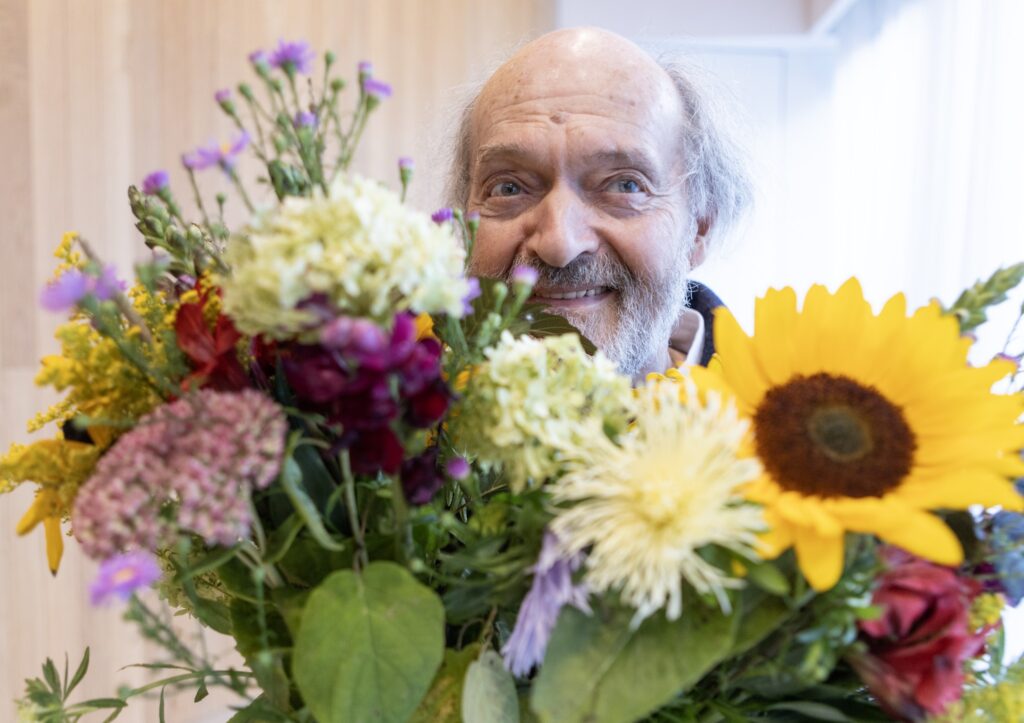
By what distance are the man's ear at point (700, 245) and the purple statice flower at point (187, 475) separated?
965 mm

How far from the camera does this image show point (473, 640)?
1.64ft

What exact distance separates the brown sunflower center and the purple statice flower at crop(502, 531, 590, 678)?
100 millimetres

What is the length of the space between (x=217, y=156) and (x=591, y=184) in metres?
0.66

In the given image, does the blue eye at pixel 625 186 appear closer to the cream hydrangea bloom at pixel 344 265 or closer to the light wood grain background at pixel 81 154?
the light wood grain background at pixel 81 154

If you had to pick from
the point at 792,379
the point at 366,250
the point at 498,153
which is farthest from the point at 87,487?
the point at 498,153

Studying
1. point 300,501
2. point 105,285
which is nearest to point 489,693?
point 300,501

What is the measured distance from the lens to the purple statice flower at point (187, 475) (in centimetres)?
35

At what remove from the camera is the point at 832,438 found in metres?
0.41

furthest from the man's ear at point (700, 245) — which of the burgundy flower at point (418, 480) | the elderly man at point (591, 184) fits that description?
the burgundy flower at point (418, 480)

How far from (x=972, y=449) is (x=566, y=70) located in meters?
0.75

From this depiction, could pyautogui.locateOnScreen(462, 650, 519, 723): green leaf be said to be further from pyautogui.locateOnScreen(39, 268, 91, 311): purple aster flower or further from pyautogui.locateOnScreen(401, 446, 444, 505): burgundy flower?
pyautogui.locateOnScreen(39, 268, 91, 311): purple aster flower

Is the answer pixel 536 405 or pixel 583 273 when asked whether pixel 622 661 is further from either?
pixel 583 273

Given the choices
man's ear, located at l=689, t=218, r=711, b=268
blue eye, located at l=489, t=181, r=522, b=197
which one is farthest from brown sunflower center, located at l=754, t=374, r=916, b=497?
man's ear, located at l=689, t=218, r=711, b=268

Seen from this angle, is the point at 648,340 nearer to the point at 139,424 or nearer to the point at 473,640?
the point at 473,640
